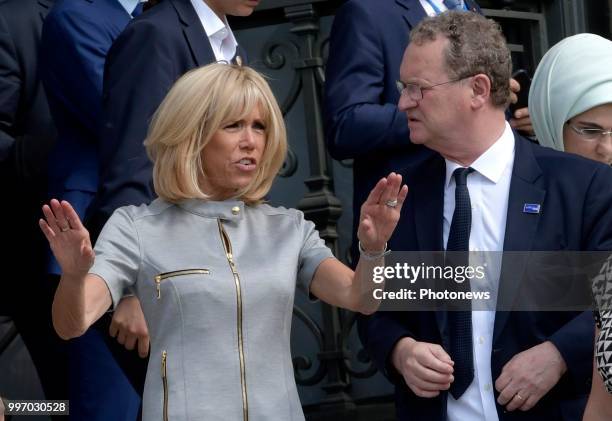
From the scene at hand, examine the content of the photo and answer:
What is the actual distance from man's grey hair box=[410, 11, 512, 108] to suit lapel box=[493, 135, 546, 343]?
0.93 feet

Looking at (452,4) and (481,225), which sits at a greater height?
(452,4)

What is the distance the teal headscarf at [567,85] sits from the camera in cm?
509

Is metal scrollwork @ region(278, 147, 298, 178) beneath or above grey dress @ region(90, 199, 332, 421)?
beneath

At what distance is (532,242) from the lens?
450cm

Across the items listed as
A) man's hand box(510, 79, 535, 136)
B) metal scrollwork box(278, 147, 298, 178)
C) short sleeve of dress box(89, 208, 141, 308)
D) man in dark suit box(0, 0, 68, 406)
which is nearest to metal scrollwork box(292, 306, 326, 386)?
metal scrollwork box(278, 147, 298, 178)

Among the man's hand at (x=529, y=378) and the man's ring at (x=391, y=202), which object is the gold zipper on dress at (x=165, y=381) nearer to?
the man's ring at (x=391, y=202)

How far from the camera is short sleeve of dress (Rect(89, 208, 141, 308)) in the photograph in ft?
13.5

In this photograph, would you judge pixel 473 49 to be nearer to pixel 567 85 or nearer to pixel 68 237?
pixel 567 85

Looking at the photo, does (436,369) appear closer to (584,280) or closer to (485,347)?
(485,347)

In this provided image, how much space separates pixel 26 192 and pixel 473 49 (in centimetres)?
174

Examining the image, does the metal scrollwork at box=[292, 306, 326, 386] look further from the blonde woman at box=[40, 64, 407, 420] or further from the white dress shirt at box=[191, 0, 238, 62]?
the blonde woman at box=[40, 64, 407, 420]

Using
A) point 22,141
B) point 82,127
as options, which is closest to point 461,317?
point 82,127

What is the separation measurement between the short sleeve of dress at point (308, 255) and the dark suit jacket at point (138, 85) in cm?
52

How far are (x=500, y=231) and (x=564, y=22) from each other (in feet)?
7.88
